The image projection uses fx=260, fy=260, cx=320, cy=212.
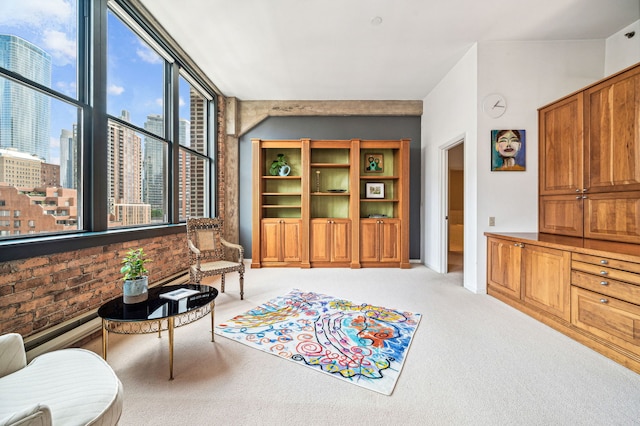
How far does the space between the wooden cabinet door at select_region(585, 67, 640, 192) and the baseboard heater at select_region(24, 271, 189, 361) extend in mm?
4771

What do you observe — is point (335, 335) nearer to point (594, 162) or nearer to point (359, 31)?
point (594, 162)

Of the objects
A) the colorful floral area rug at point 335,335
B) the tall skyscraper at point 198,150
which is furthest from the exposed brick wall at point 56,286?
the tall skyscraper at point 198,150

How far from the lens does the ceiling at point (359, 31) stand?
8.86 ft

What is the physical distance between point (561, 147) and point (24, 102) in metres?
4.96

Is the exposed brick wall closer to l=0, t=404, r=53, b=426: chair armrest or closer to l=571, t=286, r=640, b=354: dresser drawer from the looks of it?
l=0, t=404, r=53, b=426: chair armrest

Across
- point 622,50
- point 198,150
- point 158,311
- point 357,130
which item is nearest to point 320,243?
point 357,130

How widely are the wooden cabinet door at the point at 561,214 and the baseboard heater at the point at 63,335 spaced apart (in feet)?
15.4

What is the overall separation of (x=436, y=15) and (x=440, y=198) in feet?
8.65

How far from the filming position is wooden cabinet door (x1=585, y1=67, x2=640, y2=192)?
7.47 ft

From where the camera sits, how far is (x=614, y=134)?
95.2 inches

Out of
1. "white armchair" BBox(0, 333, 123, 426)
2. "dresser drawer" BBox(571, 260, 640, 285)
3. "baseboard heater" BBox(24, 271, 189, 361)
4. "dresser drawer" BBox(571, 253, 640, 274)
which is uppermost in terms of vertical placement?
"dresser drawer" BBox(571, 253, 640, 274)

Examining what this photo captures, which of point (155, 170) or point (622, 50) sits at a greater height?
point (622, 50)

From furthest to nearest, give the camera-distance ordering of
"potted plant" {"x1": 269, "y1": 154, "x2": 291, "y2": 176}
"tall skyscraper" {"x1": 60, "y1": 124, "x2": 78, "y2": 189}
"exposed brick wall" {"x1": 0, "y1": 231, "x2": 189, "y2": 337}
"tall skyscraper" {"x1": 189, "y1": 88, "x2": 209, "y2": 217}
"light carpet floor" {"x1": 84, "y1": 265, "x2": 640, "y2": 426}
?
"potted plant" {"x1": 269, "y1": 154, "x2": 291, "y2": 176} < "tall skyscraper" {"x1": 189, "y1": 88, "x2": 209, "y2": 217} < "tall skyscraper" {"x1": 60, "y1": 124, "x2": 78, "y2": 189} < "exposed brick wall" {"x1": 0, "y1": 231, "x2": 189, "y2": 337} < "light carpet floor" {"x1": 84, "y1": 265, "x2": 640, "y2": 426}

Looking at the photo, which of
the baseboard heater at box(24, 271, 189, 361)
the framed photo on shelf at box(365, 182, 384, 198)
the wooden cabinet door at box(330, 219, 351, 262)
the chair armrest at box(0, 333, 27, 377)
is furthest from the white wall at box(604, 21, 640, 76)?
the baseboard heater at box(24, 271, 189, 361)
